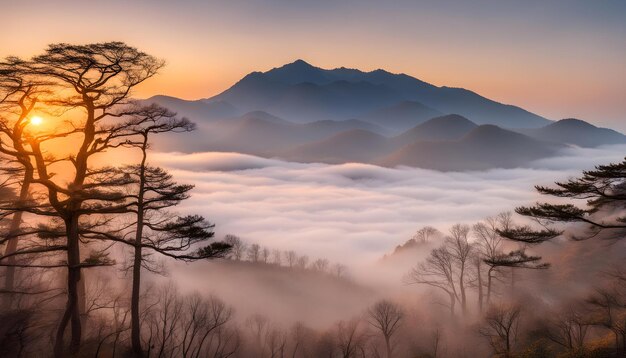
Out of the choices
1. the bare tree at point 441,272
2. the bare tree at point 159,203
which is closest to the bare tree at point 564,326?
the bare tree at point 441,272

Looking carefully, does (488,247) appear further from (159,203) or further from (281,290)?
(159,203)

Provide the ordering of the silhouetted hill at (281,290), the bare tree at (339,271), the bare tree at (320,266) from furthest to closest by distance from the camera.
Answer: the bare tree at (320,266) → the bare tree at (339,271) → the silhouetted hill at (281,290)

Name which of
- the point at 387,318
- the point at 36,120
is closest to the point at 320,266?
the point at 387,318

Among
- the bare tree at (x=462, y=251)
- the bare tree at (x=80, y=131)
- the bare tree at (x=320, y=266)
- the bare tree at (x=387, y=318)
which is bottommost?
the bare tree at (x=320, y=266)

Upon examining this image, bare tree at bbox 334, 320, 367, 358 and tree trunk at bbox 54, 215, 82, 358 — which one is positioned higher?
tree trunk at bbox 54, 215, 82, 358

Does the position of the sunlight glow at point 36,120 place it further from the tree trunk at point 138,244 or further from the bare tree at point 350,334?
the bare tree at point 350,334

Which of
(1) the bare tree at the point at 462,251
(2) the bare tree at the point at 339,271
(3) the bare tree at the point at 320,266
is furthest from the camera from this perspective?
(3) the bare tree at the point at 320,266

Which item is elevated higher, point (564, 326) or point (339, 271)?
point (564, 326)

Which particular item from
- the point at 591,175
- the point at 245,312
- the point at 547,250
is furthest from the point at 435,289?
the point at 591,175

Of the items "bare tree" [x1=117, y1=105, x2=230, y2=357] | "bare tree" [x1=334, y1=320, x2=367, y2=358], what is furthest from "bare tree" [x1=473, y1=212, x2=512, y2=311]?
"bare tree" [x1=117, y1=105, x2=230, y2=357]

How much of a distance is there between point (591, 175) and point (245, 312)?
52759 millimetres

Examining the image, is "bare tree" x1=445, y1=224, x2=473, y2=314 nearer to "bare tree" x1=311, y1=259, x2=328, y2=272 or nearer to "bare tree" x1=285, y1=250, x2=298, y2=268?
"bare tree" x1=311, y1=259, x2=328, y2=272

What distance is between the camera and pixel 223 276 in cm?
6869

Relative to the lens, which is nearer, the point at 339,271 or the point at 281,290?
the point at 281,290
